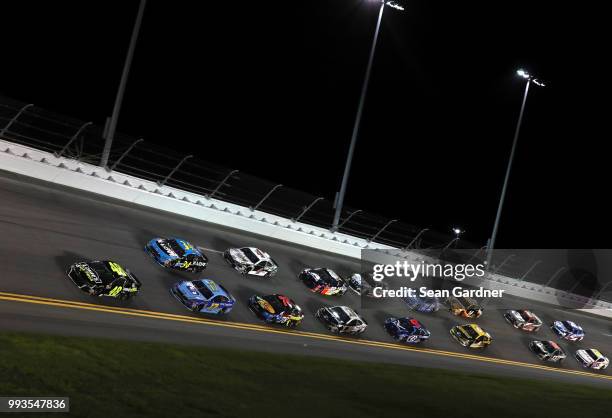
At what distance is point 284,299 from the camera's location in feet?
77.3

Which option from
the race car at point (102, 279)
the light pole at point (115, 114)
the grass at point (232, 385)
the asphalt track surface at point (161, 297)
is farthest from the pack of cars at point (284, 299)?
the light pole at point (115, 114)

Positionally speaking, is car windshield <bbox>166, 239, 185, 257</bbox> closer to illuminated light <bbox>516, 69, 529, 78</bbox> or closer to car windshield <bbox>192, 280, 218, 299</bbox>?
car windshield <bbox>192, 280, 218, 299</bbox>

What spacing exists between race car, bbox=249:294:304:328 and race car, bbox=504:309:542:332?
52.2 feet

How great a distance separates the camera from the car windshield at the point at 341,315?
24.7m

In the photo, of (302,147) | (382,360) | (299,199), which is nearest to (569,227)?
(302,147)

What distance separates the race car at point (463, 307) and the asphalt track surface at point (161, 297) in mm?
420

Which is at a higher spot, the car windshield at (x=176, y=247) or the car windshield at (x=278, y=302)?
the car windshield at (x=176, y=247)

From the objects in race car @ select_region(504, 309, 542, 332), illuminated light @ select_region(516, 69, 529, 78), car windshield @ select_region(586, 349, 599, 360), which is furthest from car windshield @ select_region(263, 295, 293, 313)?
illuminated light @ select_region(516, 69, 529, 78)

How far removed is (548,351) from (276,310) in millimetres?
16441

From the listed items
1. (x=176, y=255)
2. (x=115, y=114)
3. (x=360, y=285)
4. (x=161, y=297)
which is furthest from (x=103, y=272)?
(x=360, y=285)

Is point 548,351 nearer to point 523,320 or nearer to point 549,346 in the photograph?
point 549,346

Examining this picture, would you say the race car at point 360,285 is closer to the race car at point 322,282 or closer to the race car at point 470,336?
the race car at point 322,282

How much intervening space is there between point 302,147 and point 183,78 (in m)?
15.2

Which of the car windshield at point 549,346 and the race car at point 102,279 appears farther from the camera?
the car windshield at point 549,346
